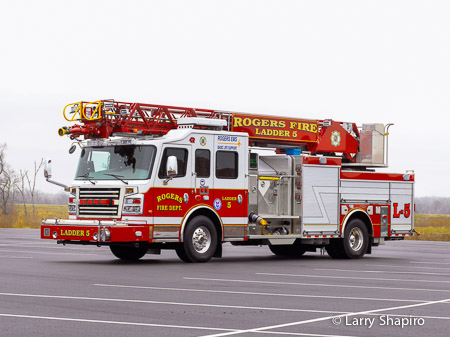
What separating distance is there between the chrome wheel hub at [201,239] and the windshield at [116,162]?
1.78 m

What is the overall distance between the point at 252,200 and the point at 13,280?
309 inches

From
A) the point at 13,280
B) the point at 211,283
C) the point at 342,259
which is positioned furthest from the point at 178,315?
the point at 342,259

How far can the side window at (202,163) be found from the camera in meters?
19.9

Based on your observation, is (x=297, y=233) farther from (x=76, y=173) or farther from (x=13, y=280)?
(x=13, y=280)

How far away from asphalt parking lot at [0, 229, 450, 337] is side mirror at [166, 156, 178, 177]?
1.98 m

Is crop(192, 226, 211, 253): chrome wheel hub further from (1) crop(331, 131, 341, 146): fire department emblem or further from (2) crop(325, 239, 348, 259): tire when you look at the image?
(1) crop(331, 131, 341, 146): fire department emblem

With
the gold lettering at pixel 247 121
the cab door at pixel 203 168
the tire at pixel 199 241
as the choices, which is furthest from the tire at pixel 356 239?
the cab door at pixel 203 168

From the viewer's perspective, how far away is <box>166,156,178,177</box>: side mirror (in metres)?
18.6

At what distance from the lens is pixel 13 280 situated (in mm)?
14656

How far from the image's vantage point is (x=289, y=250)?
2395 centimetres

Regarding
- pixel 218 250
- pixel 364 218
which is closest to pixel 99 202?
pixel 218 250

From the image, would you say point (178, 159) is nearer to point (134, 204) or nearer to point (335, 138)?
point (134, 204)

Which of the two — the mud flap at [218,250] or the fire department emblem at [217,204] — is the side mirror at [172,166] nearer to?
the fire department emblem at [217,204]

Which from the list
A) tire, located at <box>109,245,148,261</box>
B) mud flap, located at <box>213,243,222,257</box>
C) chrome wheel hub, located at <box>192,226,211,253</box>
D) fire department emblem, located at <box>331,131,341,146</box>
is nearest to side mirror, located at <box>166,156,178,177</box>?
chrome wheel hub, located at <box>192,226,211,253</box>
